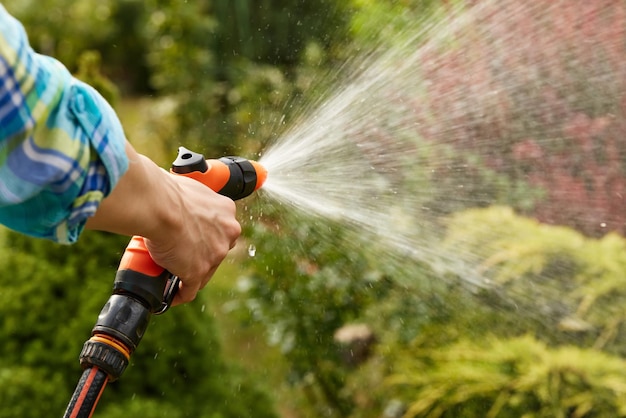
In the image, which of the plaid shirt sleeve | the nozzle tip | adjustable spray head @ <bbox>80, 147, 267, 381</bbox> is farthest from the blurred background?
the plaid shirt sleeve

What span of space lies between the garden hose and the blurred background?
875 mm

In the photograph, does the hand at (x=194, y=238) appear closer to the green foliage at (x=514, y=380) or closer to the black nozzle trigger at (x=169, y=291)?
the black nozzle trigger at (x=169, y=291)

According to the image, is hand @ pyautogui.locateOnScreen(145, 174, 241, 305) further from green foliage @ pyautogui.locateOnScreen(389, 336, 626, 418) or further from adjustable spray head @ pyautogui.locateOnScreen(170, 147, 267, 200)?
green foliage @ pyautogui.locateOnScreen(389, 336, 626, 418)

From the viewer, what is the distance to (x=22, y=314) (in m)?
2.54

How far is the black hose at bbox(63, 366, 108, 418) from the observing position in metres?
1.22

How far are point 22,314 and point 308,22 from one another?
98.4 inches

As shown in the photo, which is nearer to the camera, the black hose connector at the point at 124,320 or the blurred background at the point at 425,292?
the black hose connector at the point at 124,320

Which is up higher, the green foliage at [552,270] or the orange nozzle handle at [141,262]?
the orange nozzle handle at [141,262]

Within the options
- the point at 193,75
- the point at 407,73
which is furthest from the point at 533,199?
the point at 193,75

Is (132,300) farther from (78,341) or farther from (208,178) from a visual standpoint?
(78,341)

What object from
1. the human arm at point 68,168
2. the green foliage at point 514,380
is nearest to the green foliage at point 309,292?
the green foliage at point 514,380

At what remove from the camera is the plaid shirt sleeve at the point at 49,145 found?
101cm

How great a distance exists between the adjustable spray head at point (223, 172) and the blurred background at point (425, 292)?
685 mm

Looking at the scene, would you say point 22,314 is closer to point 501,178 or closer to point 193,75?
point 501,178
